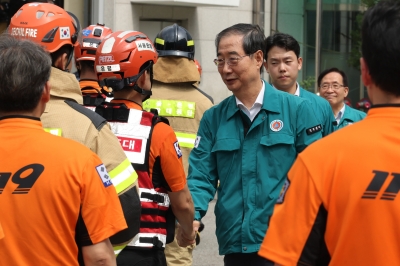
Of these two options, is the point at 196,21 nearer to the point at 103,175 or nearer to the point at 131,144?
the point at 131,144

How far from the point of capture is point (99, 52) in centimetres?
492

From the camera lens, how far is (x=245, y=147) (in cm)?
488

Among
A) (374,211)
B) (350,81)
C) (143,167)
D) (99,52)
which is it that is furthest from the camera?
(350,81)

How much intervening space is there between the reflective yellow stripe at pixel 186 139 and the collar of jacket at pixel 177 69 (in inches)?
18.2

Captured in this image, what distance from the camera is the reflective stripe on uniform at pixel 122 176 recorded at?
3801mm

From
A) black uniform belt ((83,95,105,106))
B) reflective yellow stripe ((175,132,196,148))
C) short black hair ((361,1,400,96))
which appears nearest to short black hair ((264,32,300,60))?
reflective yellow stripe ((175,132,196,148))

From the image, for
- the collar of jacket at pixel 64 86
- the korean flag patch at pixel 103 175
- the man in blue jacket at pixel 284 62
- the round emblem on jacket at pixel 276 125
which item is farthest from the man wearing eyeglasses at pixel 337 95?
the korean flag patch at pixel 103 175

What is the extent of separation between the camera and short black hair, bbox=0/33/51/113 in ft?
10.6

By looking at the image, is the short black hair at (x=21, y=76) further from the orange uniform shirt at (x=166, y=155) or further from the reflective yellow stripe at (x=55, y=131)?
the orange uniform shirt at (x=166, y=155)

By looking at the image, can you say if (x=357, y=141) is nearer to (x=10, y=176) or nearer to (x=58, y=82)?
(x=10, y=176)

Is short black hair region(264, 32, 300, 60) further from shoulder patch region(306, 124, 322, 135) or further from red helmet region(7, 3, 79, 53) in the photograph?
red helmet region(7, 3, 79, 53)

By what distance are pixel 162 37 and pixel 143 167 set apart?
2735 millimetres

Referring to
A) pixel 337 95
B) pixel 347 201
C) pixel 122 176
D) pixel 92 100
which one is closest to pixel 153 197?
pixel 122 176

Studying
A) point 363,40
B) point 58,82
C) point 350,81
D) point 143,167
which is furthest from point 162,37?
point 350,81
